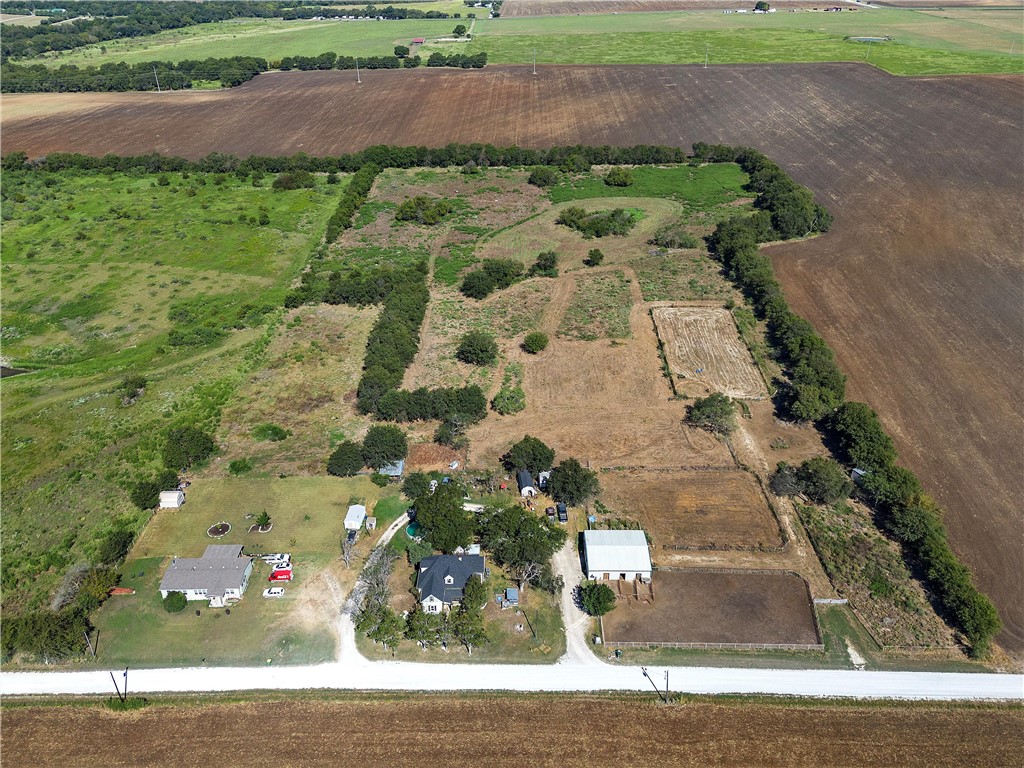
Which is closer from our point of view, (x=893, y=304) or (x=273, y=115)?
(x=893, y=304)

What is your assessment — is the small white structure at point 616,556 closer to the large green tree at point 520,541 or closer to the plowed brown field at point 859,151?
the large green tree at point 520,541

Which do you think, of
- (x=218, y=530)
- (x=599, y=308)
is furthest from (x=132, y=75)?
(x=218, y=530)

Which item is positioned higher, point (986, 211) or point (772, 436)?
point (986, 211)

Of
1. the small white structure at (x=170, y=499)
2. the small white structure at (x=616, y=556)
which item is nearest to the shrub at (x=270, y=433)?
the small white structure at (x=170, y=499)

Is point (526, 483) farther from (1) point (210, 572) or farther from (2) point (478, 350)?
(1) point (210, 572)

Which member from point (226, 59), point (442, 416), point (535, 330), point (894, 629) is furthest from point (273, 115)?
point (894, 629)

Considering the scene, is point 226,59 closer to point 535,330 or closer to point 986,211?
point 535,330
